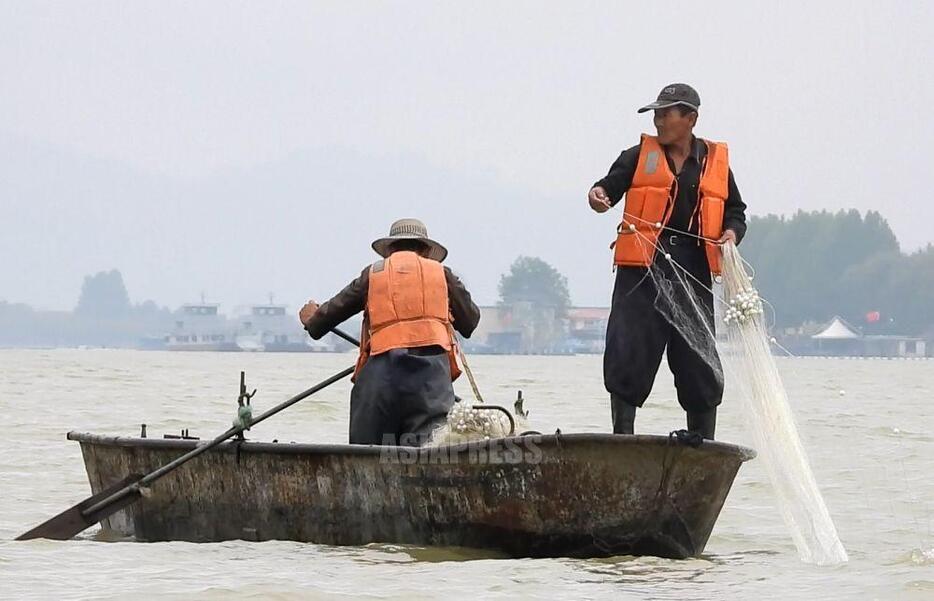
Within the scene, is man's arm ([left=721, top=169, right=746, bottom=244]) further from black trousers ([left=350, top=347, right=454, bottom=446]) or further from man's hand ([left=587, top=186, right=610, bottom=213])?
black trousers ([left=350, top=347, right=454, bottom=446])

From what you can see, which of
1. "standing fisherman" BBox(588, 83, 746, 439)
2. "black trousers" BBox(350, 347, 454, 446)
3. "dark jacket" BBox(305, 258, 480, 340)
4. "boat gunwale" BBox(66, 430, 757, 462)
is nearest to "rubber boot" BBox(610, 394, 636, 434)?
"standing fisherman" BBox(588, 83, 746, 439)

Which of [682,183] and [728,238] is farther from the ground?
[682,183]

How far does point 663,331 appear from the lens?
7848mm

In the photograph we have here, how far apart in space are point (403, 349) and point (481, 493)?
90cm

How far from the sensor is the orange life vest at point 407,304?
322 inches

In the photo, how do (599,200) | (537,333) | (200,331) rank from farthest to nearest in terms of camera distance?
(200,331) → (537,333) → (599,200)

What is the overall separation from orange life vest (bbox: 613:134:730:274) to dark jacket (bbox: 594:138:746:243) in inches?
1.1

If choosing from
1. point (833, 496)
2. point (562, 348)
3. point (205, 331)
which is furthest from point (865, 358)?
point (833, 496)

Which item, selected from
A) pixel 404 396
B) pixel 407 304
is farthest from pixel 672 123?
pixel 404 396

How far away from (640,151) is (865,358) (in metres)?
93.9

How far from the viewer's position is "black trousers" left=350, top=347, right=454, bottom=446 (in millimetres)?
8156

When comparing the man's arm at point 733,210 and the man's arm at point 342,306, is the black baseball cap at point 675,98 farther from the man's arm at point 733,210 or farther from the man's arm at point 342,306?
the man's arm at point 342,306

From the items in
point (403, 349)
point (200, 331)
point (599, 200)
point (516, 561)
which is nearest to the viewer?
point (516, 561)

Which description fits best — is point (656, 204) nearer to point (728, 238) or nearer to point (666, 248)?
point (666, 248)
